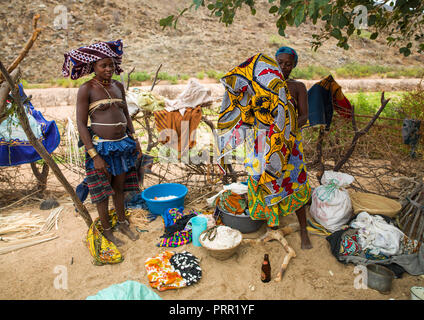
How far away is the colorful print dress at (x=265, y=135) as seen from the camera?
7.36 ft

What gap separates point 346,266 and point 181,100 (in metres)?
2.44

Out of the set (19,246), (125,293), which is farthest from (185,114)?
(19,246)

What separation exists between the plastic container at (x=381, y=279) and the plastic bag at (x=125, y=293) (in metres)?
1.74

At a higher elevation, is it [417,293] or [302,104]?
[302,104]

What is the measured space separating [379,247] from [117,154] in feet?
8.54

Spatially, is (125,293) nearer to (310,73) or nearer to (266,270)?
(266,270)

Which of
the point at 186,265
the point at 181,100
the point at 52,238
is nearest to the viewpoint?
the point at 186,265

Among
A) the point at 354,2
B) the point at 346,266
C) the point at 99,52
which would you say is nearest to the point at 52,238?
the point at 99,52

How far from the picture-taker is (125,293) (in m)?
1.78

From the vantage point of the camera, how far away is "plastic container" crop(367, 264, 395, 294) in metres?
2.24

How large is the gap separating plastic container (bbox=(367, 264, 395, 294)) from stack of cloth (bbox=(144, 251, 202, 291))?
1426 millimetres

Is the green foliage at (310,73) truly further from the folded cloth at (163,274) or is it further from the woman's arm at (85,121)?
the folded cloth at (163,274)

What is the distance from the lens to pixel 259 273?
252cm
